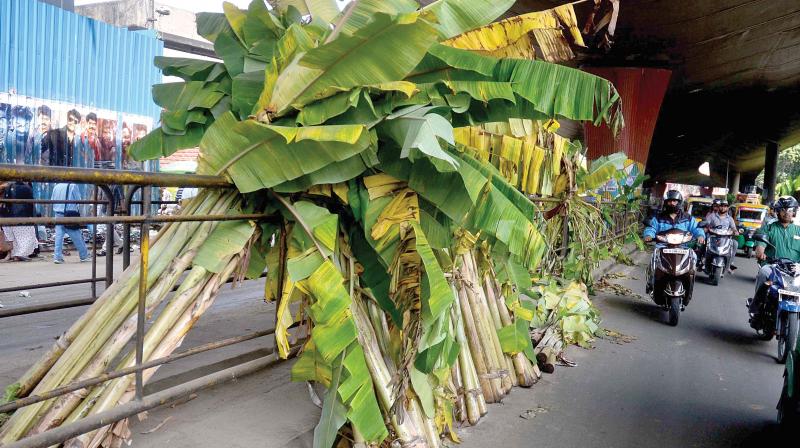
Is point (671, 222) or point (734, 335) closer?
point (734, 335)

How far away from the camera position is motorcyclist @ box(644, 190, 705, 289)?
8.73m

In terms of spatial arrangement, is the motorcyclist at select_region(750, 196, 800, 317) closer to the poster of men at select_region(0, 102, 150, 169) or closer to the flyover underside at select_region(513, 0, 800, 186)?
the flyover underside at select_region(513, 0, 800, 186)

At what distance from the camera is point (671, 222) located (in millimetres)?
8789

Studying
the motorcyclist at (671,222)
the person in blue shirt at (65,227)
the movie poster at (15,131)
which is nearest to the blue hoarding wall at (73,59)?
the movie poster at (15,131)

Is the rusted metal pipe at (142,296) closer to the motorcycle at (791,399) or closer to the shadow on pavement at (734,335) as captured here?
the motorcycle at (791,399)

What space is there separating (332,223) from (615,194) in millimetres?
12139

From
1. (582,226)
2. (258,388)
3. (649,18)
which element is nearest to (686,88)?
(649,18)

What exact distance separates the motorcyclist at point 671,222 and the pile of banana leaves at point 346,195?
19.2 feet

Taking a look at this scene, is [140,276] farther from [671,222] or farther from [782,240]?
[671,222]

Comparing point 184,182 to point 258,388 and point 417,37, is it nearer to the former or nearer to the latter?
point 417,37

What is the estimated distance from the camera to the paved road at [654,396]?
4.31m

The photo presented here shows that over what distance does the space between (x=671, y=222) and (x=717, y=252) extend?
417 cm

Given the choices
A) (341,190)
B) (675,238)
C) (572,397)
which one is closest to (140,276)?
(341,190)

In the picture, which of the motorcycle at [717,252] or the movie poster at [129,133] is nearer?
the motorcycle at [717,252]
